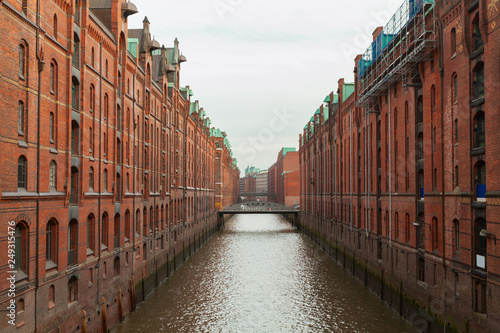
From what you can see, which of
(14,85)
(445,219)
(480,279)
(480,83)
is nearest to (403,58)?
(480,83)

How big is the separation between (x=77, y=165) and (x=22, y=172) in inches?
187

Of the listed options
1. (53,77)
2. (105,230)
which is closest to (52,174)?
(53,77)

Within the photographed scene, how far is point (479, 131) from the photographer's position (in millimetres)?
18328

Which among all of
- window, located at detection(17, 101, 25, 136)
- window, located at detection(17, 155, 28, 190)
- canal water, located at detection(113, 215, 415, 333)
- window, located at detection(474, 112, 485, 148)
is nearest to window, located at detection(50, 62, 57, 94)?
window, located at detection(17, 101, 25, 136)

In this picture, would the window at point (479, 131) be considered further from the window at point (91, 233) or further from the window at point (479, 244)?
the window at point (91, 233)

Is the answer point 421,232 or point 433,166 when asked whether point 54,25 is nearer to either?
point 433,166

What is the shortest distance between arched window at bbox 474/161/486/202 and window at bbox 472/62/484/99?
2851mm

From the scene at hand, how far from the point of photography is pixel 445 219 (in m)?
21.2

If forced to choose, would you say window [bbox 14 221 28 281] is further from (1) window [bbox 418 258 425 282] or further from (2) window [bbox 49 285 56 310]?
(1) window [bbox 418 258 425 282]

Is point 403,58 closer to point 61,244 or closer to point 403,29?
point 403,29

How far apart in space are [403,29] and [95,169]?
19.4 m

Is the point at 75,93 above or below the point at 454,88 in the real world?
below

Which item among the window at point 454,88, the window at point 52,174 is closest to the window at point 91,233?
the window at point 52,174

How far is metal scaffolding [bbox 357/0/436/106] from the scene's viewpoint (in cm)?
2283
